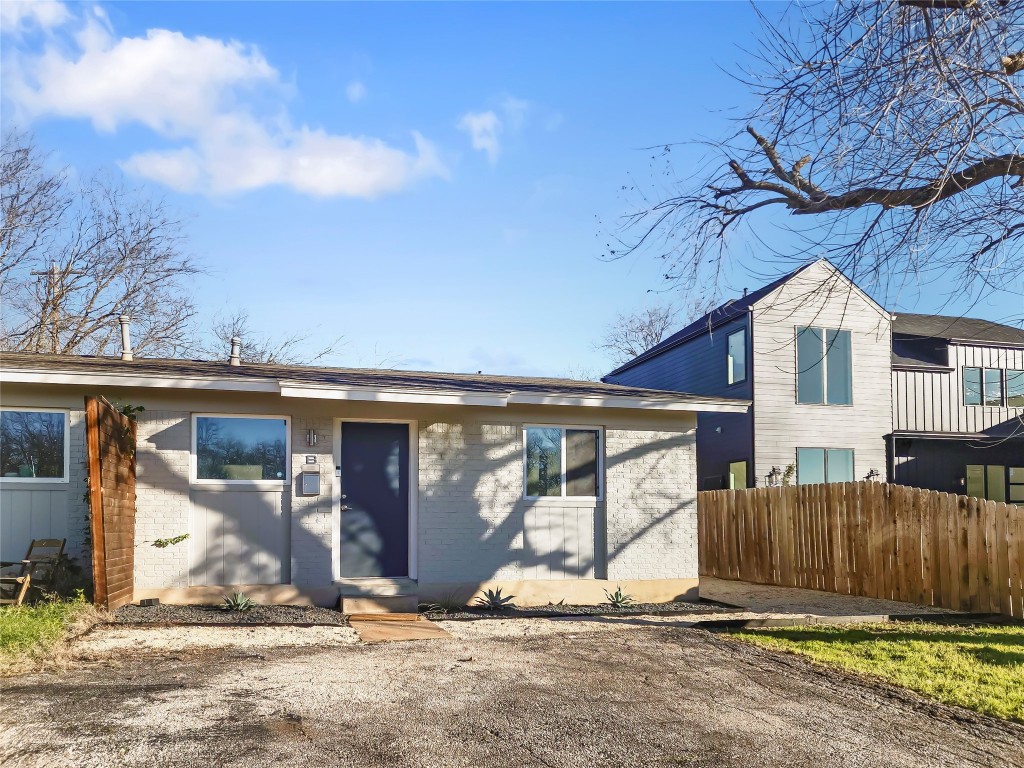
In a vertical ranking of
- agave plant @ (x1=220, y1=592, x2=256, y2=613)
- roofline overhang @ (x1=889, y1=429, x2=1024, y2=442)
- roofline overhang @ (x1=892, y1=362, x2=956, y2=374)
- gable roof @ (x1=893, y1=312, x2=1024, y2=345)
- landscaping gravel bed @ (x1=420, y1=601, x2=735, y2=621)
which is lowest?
landscaping gravel bed @ (x1=420, y1=601, x2=735, y2=621)

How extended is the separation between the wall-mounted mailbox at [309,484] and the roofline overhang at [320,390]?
1081mm

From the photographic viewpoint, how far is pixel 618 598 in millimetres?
11484

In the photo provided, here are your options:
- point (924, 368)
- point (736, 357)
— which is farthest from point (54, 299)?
point (924, 368)

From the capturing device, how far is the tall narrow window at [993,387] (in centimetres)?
2298

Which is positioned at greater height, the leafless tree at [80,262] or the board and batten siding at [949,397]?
the leafless tree at [80,262]

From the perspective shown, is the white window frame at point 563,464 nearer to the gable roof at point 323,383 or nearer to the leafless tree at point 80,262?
the gable roof at point 323,383

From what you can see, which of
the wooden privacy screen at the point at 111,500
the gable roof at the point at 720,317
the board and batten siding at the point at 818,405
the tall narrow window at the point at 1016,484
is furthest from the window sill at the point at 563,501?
the tall narrow window at the point at 1016,484

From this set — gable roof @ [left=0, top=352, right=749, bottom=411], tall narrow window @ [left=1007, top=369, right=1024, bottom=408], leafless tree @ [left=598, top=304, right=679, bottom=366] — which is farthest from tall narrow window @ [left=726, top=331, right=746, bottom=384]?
leafless tree @ [left=598, top=304, right=679, bottom=366]

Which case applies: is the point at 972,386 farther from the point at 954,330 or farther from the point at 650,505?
the point at 650,505

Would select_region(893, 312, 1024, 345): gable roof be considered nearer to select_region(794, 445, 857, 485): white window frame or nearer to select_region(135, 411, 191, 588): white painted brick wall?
select_region(794, 445, 857, 485): white window frame

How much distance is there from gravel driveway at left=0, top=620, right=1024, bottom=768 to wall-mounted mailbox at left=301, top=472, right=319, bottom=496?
2.90 metres

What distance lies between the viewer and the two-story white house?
2009 cm

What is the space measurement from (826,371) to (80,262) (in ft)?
64.4

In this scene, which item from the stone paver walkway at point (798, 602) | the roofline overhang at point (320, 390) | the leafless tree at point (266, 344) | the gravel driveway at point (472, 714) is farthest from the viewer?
the leafless tree at point (266, 344)
